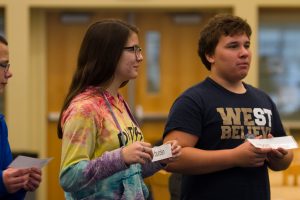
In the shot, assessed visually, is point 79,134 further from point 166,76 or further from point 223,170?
point 166,76

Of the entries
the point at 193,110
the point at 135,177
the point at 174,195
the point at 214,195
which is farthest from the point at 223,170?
the point at 174,195

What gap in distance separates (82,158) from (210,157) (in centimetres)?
64

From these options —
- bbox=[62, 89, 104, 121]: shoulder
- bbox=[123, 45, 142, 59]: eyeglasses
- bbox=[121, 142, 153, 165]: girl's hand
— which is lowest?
bbox=[121, 142, 153, 165]: girl's hand

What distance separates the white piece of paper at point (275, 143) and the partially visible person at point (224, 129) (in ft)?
0.06

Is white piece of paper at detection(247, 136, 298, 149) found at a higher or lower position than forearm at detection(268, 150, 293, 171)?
higher

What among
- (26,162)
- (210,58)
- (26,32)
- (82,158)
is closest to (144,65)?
(26,32)

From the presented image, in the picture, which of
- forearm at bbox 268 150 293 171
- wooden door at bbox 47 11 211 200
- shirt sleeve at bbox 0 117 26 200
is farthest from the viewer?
wooden door at bbox 47 11 211 200

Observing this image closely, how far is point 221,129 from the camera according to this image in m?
2.44

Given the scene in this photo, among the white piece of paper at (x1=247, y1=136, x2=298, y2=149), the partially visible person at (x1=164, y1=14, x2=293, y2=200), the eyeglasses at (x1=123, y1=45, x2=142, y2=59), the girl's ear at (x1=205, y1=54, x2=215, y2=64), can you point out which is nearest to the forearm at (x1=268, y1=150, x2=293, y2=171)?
the partially visible person at (x1=164, y1=14, x2=293, y2=200)

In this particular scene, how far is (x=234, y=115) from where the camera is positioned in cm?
246

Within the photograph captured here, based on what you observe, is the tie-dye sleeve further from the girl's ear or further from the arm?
the girl's ear

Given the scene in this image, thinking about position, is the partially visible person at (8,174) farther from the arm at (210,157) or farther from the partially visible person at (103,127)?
the arm at (210,157)

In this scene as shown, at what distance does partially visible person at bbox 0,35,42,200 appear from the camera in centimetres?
211

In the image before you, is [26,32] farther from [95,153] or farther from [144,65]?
[95,153]
